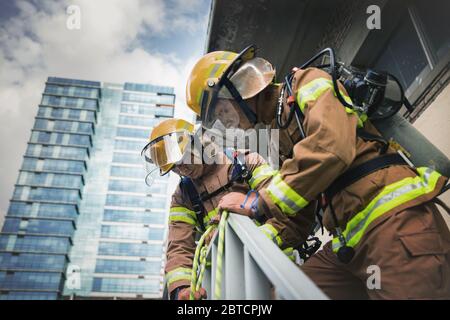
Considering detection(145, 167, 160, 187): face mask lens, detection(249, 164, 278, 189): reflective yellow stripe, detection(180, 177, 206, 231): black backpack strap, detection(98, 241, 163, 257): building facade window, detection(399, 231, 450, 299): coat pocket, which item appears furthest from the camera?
detection(98, 241, 163, 257): building facade window

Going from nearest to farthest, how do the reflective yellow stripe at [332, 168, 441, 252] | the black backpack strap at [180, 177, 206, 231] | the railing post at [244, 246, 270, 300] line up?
the railing post at [244, 246, 270, 300] < the reflective yellow stripe at [332, 168, 441, 252] < the black backpack strap at [180, 177, 206, 231]

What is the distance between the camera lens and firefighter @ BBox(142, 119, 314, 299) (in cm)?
214

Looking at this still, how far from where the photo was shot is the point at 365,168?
1415mm

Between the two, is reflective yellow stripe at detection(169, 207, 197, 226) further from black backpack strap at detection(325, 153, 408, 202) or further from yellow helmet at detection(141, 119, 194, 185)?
black backpack strap at detection(325, 153, 408, 202)

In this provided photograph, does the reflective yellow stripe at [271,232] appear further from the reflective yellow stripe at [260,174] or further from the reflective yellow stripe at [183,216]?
the reflective yellow stripe at [183,216]

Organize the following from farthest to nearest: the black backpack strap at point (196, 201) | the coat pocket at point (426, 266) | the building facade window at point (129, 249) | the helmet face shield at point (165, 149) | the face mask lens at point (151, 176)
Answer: the building facade window at point (129, 249) < the face mask lens at point (151, 176) < the helmet face shield at point (165, 149) < the black backpack strap at point (196, 201) < the coat pocket at point (426, 266)

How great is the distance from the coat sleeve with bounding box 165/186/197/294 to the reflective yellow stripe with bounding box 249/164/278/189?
0.65 meters

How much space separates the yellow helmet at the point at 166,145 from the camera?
9.75ft

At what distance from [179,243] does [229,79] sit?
4.77 feet

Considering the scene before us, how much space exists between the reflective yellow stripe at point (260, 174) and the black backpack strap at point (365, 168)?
3.18ft

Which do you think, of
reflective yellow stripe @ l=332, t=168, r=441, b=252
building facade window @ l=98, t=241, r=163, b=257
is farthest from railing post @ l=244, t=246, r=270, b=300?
building facade window @ l=98, t=241, r=163, b=257

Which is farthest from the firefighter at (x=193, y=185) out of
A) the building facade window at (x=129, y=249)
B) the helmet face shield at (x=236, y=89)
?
the building facade window at (x=129, y=249)

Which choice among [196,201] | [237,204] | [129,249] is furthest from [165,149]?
[129,249]
